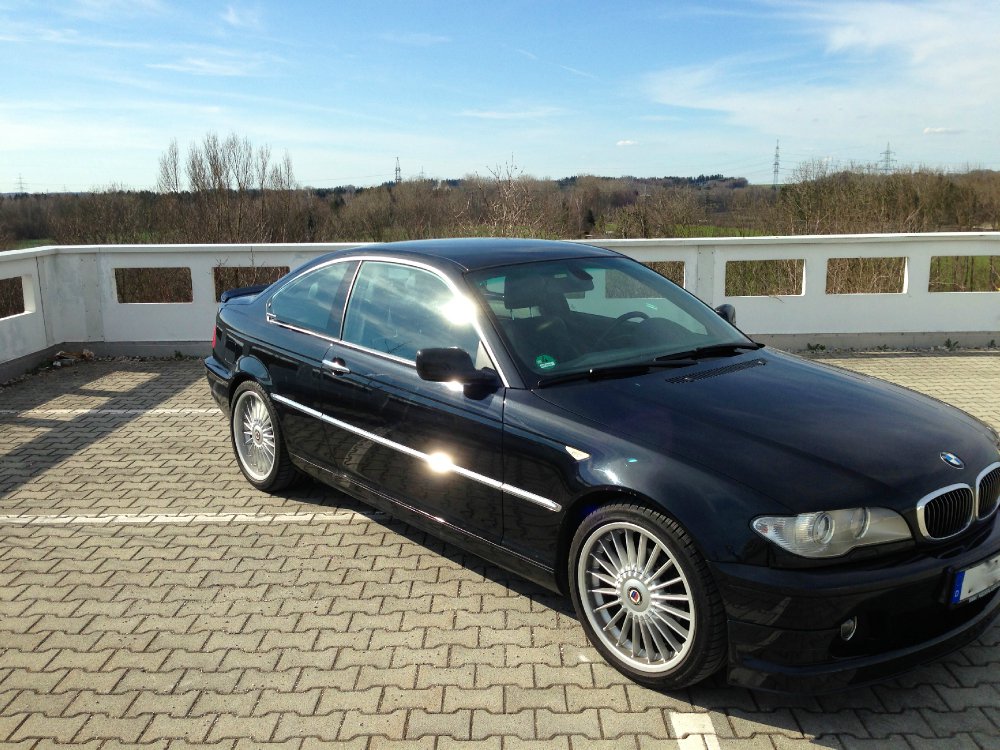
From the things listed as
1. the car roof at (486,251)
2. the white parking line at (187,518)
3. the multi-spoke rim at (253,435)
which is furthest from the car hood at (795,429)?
the multi-spoke rim at (253,435)

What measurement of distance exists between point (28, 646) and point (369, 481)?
5.58 ft

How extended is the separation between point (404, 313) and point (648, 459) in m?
1.79

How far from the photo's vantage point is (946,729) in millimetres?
3033

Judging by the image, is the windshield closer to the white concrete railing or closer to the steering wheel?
the steering wheel

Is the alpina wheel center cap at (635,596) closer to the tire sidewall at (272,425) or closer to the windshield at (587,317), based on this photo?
the windshield at (587,317)

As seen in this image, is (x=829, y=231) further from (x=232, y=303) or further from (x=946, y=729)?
(x=946, y=729)

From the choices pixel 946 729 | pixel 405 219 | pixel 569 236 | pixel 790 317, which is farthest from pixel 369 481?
pixel 405 219

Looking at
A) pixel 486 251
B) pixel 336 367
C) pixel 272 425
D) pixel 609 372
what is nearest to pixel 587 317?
pixel 609 372

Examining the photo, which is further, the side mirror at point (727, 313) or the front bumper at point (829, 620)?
the side mirror at point (727, 313)

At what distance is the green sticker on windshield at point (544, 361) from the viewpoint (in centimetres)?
383

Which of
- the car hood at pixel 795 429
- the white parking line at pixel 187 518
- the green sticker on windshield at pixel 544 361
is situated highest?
the green sticker on windshield at pixel 544 361

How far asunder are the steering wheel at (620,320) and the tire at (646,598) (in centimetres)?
106

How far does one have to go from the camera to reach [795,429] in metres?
3.34

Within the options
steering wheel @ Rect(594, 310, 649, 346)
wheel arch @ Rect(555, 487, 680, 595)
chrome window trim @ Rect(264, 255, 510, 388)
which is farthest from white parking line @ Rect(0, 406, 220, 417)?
wheel arch @ Rect(555, 487, 680, 595)
